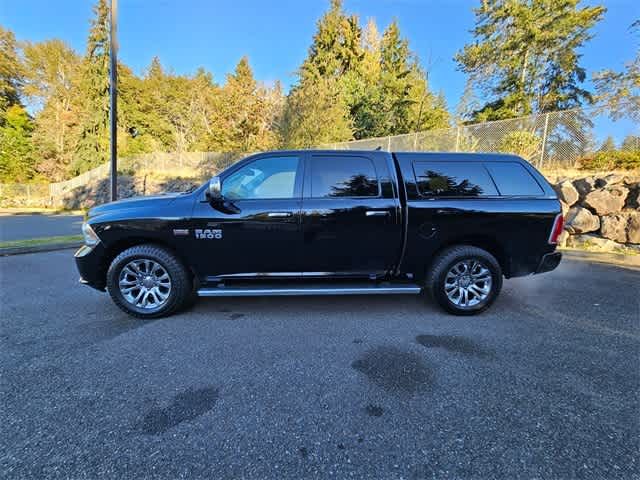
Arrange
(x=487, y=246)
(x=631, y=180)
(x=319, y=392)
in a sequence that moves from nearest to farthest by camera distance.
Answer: (x=319, y=392) → (x=487, y=246) → (x=631, y=180)

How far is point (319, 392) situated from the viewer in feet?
7.47

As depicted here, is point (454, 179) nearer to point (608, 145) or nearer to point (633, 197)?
point (633, 197)

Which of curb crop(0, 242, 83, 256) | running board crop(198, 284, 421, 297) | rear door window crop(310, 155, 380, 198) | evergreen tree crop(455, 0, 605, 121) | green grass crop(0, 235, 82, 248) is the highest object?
evergreen tree crop(455, 0, 605, 121)

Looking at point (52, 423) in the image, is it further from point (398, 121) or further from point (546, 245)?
point (398, 121)

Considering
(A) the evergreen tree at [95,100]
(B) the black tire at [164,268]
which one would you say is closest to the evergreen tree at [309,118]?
(B) the black tire at [164,268]

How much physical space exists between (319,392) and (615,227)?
943cm

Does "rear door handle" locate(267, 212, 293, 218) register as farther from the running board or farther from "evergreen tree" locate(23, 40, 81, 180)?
"evergreen tree" locate(23, 40, 81, 180)

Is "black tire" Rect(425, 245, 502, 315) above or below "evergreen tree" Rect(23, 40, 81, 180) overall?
below

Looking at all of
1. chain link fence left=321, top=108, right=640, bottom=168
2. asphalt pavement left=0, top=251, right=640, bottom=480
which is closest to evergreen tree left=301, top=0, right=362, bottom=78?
chain link fence left=321, top=108, right=640, bottom=168

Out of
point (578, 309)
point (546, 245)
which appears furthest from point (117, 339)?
point (578, 309)

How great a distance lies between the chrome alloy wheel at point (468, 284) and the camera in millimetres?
3705

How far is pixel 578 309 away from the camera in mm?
3955

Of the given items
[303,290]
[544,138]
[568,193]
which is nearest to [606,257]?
[568,193]

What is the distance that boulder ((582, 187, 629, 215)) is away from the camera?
7.91 m
